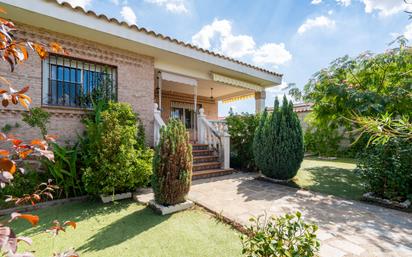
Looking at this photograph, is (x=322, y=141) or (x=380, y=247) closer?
(x=380, y=247)

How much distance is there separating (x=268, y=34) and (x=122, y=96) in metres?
6.97

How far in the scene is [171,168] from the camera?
4.13 meters

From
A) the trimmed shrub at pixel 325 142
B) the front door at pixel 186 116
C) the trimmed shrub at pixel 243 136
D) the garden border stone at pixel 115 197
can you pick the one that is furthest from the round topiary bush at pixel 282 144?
the trimmed shrub at pixel 325 142

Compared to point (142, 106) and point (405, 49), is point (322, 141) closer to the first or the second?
point (405, 49)

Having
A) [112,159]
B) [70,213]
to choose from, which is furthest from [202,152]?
[70,213]

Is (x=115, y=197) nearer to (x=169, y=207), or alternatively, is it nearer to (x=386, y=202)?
(x=169, y=207)

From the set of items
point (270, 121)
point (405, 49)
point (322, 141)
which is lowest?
point (322, 141)

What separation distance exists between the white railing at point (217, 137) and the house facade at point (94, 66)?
0.14 ft

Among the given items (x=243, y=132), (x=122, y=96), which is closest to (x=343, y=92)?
(x=243, y=132)

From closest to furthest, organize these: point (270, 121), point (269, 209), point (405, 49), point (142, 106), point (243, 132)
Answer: point (269, 209), point (405, 49), point (270, 121), point (142, 106), point (243, 132)

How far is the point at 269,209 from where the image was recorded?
4.34m

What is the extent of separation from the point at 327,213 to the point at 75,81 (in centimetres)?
763

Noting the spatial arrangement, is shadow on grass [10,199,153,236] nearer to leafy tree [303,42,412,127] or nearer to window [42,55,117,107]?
window [42,55,117,107]

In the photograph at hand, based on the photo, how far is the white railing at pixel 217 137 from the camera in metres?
7.87
